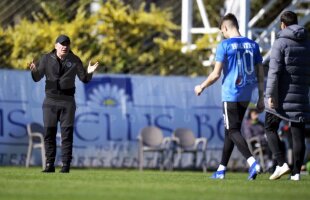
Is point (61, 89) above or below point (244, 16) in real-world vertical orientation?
below

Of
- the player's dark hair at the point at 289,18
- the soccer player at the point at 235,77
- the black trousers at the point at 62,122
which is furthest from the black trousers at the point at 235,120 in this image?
the black trousers at the point at 62,122

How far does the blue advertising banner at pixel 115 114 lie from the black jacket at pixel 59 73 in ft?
22.9

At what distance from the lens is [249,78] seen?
47.3 feet

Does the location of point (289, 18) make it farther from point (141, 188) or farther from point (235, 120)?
point (141, 188)

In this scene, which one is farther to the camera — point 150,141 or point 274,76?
point 150,141

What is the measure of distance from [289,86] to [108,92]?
32.3ft


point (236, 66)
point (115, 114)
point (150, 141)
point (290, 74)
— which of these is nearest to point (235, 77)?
point (236, 66)

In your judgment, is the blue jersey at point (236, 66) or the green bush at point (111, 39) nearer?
the blue jersey at point (236, 66)

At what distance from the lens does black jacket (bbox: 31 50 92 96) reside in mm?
16219

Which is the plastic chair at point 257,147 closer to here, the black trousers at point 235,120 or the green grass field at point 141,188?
the green grass field at point 141,188

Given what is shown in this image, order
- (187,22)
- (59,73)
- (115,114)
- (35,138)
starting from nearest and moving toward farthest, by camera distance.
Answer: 1. (59,73)
2. (35,138)
3. (115,114)
4. (187,22)

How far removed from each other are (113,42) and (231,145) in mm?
12396

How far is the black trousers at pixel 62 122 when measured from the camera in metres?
16.3

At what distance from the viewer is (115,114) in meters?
24.0
